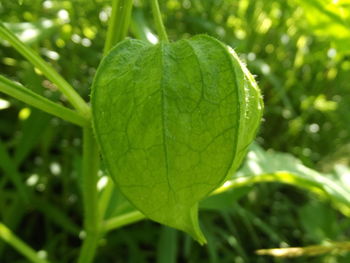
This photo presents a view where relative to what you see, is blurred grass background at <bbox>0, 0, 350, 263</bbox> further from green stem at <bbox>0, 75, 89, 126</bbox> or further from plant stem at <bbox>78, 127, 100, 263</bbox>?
green stem at <bbox>0, 75, 89, 126</bbox>

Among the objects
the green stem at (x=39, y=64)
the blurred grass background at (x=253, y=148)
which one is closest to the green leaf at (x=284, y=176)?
the blurred grass background at (x=253, y=148)

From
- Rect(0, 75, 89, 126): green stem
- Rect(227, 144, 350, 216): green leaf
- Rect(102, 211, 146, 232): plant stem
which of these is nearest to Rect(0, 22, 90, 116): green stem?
Rect(0, 75, 89, 126): green stem

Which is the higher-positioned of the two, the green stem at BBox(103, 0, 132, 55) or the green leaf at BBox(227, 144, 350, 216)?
the green stem at BBox(103, 0, 132, 55)

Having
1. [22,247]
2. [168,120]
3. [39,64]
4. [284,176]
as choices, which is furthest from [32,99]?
[284,176]

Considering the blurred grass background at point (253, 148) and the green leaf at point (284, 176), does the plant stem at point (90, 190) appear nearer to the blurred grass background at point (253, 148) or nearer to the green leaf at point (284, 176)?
the blurred grass background at point (253, 148)

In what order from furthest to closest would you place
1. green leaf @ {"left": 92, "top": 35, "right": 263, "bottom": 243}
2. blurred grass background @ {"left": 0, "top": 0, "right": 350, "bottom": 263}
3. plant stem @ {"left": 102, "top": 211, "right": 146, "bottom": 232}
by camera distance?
1. blurred grass background @ {"left": 0, "top": 0, "right": 350, "bottom": 263}
2. plant stem @ {"left": 102, "top": 211, "right": 146, "bottom": 232}
3. green leaf @ {"left": 92, "top": 35, "right": 263, "bottom": 243}

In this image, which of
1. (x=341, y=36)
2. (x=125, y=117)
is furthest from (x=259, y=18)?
(x=125, y=117)

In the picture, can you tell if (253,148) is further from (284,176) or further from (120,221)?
(120,221)
